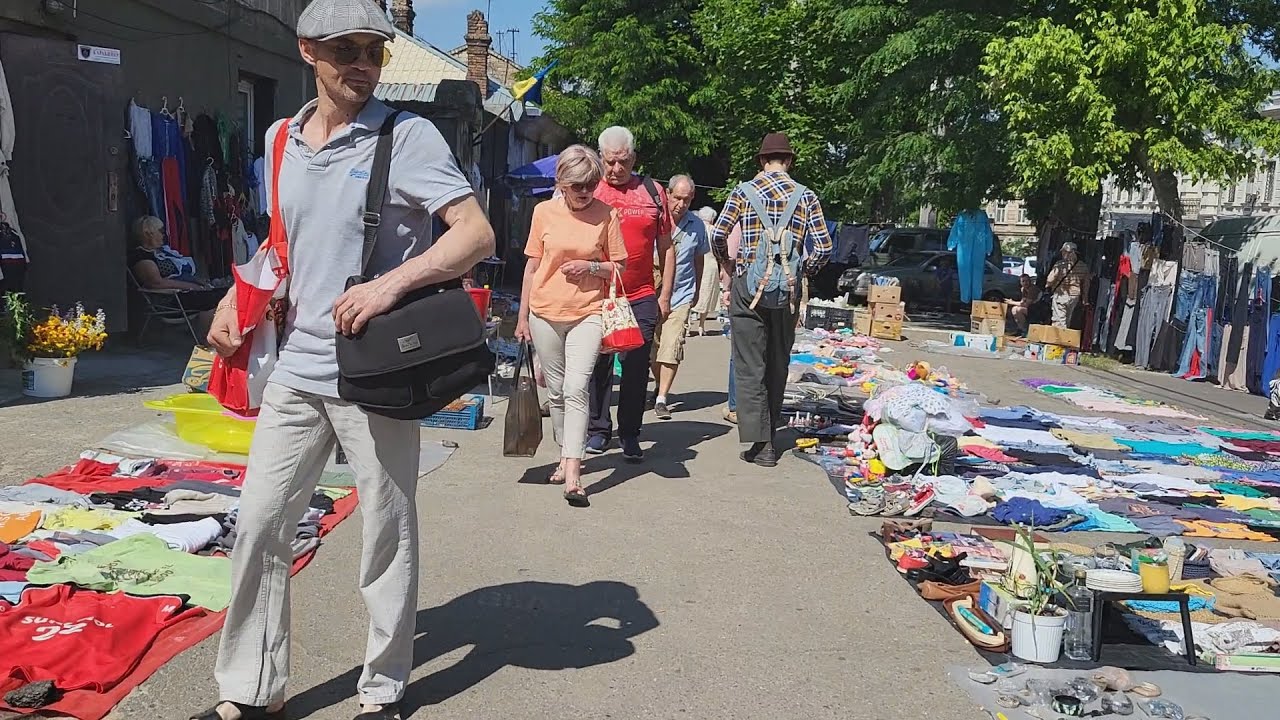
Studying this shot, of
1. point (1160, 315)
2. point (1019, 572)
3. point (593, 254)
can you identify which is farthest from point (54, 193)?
point (1160, 315)

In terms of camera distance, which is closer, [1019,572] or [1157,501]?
[1019,572]

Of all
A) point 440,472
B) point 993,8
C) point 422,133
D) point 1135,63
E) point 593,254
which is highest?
point 993,8

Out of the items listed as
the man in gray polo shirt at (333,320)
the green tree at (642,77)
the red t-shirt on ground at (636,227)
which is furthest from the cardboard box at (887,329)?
the green tree at (642,77)

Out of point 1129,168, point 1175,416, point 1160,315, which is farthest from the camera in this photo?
point 1129,168

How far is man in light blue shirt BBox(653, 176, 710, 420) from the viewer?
10.4m

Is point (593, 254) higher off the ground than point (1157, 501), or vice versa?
point (593, 254)

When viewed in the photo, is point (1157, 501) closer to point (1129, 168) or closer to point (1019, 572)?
point (1019, 572)

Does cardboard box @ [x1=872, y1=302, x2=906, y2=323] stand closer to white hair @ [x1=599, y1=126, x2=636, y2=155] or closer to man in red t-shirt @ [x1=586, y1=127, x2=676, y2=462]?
man in red t-shirt @ [x1=586, y1=127, x2=676, y2=462]

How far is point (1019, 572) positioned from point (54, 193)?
9471 millimetres

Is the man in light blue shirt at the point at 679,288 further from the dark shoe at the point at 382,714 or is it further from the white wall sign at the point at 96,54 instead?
the dark shoe at the point at 382,714

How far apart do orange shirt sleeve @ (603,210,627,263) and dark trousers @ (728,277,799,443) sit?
57.1 inches

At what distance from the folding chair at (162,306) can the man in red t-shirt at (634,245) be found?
5.70 metres

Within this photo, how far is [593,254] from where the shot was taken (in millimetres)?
6832

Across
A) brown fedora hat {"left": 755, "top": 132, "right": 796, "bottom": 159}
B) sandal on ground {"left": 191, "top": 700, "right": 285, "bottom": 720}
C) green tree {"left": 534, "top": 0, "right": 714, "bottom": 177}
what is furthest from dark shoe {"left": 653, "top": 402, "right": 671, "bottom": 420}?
green tree {"left": 534, "top": 0, "right": 714, "bottom": 177}
